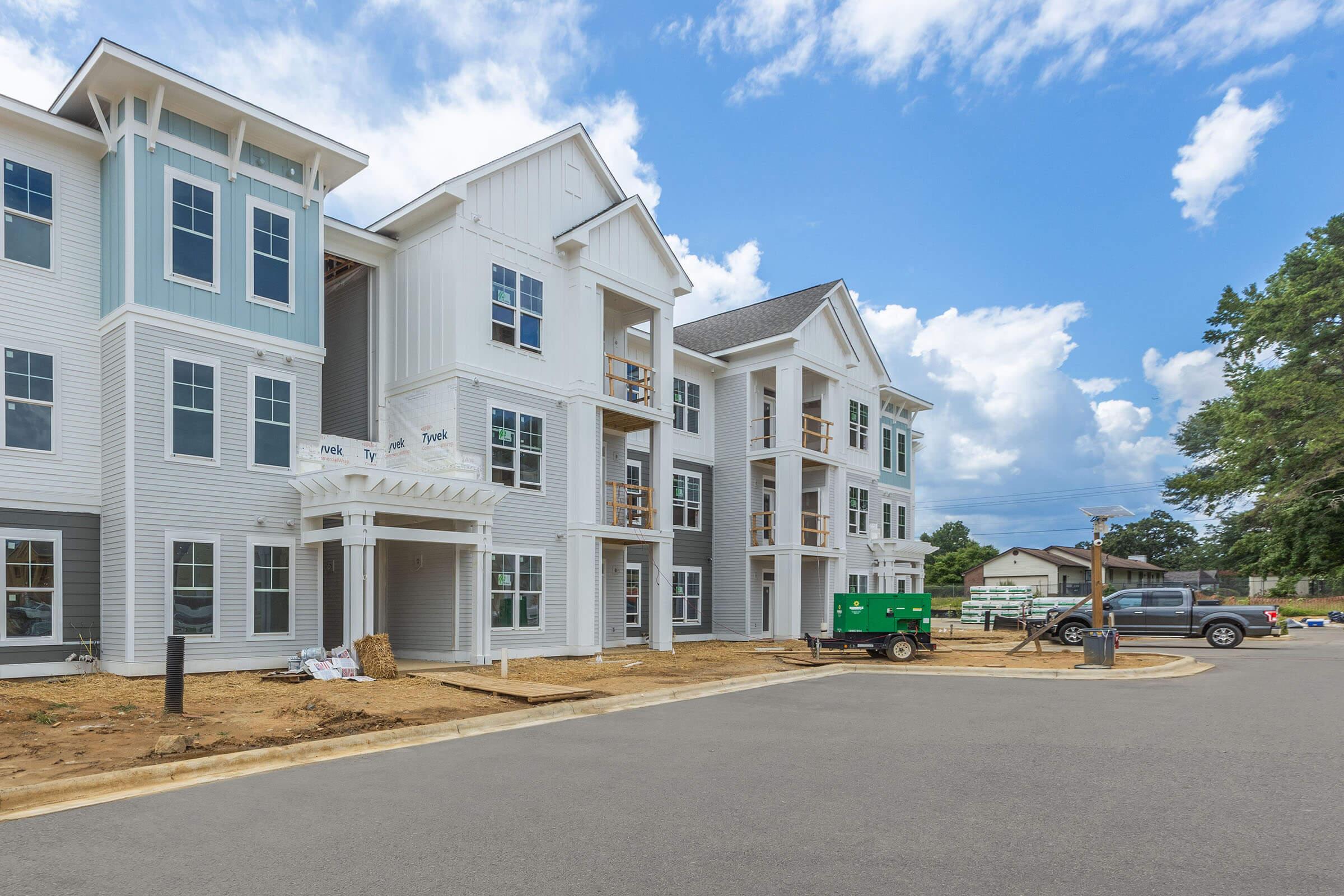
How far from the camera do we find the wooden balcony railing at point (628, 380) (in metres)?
24.4

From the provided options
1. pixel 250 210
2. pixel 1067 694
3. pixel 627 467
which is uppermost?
pixel 250 210

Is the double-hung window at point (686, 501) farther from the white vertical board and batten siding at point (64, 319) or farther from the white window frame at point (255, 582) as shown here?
the white vertical board and batten siding at point (64, 319)

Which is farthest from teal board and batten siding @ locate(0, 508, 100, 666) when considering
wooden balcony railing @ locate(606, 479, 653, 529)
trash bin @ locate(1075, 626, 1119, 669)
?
trash bin @ locate(1075, 626, 1119, 669)

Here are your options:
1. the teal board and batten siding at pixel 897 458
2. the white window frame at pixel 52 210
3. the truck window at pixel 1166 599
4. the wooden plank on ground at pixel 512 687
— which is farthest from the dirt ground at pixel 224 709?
the teal board and batten siding at pixel 897 458

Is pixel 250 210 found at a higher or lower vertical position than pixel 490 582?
higher

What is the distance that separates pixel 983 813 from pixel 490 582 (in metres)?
14.6

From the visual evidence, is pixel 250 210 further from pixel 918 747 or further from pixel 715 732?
pixel 918 747

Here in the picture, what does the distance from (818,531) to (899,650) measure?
10.4 metres

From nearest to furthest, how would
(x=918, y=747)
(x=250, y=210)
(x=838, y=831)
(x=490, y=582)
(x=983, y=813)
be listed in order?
(x=838, y=831)
(x=983, y=813)
(x=918, y=747)
(x=250, y=210)
(x=490, y=582)

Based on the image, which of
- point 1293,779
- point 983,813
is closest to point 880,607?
point 1293,779

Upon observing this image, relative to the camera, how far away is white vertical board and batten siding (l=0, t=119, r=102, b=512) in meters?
15.6

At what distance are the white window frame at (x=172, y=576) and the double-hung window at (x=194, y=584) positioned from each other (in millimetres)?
10

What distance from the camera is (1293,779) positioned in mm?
8188

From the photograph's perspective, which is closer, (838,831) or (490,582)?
(838,831)
